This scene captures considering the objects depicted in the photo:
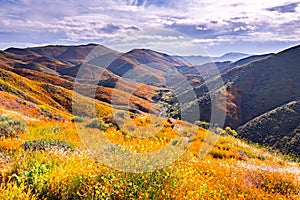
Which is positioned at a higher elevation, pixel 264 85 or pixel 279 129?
pixel 264 85

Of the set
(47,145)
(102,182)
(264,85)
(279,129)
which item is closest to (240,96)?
(264,85)

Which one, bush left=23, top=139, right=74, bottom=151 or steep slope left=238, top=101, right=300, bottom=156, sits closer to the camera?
bush left=23, top=139, right=74, bottom=151

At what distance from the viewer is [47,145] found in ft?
28.3

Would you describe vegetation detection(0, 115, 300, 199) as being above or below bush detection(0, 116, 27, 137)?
above

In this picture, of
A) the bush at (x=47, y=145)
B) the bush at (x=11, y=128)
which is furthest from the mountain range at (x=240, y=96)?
the bush at (x=47, y=145)

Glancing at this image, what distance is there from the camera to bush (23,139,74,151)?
Answer: 8435mm

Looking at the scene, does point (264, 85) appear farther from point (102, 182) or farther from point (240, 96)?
point (102, 182)

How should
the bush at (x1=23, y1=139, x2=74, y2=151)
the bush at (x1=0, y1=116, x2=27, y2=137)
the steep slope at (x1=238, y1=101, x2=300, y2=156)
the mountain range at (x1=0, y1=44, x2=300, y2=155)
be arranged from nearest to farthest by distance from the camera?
1. the bush at (x1=23, y1=139, x2=74, y2=151)
2. the bush at (x1=0, y1=116, x2=27, y2=137)
3. the mountain range at (x1=0, y1=44, x2=300, y2=155)
4. the steep slope at (x1=238, y1=101, x2=300, y2=156)

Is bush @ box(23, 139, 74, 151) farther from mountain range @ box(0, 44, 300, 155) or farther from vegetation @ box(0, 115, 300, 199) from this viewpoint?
mountain range @ box(0, 44, 300, 155)

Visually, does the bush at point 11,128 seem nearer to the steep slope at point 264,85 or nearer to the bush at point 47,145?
the bush at point 47,145

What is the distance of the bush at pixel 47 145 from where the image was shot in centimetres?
844

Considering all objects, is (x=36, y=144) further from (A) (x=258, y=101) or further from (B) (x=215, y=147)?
(A) (x=258, y=101)

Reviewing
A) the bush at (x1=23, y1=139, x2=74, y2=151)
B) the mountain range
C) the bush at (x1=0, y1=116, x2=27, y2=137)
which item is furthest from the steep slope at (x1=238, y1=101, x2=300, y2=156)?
the bush at (x1=23, y1=139, x2=74, y2=151)

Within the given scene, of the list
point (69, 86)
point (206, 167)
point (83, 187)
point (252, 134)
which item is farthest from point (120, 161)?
point (69, 86)
